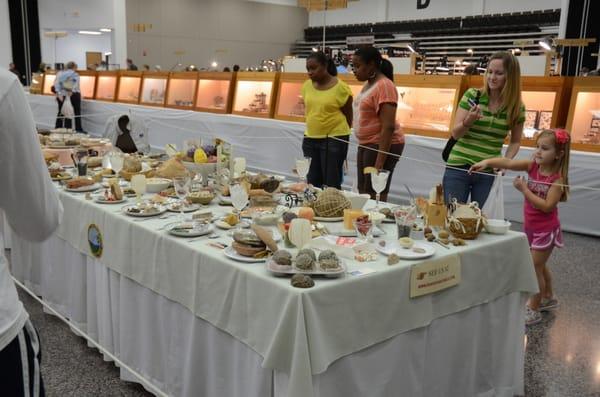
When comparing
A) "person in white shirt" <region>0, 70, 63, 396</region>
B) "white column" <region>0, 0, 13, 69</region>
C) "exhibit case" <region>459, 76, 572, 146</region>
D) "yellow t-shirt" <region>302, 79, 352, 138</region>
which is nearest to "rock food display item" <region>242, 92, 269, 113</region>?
"yellow t-shirt" <region>302, 79, 352, 138</region>

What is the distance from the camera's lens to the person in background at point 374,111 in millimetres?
3709

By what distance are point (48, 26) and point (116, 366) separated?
17.4 m

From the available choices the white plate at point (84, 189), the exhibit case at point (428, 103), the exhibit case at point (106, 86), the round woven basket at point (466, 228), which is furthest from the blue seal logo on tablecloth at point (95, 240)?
the exhibit case at point (106, 86)

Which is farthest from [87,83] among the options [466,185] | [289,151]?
[466,185]

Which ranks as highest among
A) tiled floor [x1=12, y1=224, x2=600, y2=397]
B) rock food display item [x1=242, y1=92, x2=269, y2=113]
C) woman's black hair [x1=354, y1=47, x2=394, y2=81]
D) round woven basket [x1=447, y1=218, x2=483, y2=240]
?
woman's black hair [x1=354, y1=47, x2=394, y2=81]

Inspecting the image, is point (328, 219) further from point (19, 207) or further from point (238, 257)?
point (19, 207)

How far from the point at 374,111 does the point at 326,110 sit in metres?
0.51

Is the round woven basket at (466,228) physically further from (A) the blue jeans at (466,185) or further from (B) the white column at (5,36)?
(B) the white column at (5,36)

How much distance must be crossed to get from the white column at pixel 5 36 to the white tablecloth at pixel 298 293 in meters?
16.7

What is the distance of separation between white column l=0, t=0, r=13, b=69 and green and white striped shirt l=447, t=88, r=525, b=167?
16.8m

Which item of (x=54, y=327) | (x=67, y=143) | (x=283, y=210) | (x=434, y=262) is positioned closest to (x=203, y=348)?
(x=283, y=210)

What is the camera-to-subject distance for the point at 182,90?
9492 mm

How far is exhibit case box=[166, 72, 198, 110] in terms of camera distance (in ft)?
30.3

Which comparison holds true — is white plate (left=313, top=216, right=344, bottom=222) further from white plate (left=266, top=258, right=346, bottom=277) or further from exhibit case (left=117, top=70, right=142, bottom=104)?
exhibit case (left=117, top=70, right=142, bottom=104)
